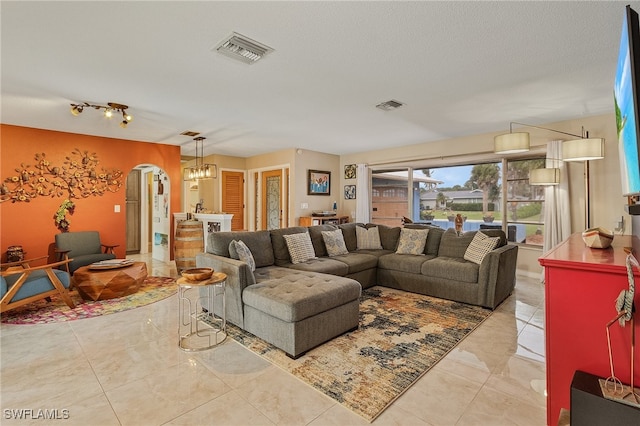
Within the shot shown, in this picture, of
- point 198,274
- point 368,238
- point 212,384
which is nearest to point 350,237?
point 368,238

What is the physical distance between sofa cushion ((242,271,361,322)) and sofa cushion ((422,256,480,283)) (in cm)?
149

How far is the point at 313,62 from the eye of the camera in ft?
Result: 8.70

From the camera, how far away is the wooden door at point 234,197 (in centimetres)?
762

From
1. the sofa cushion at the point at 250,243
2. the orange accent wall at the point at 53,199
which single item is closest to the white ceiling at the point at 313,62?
the orange accent wall at the point at 53,199

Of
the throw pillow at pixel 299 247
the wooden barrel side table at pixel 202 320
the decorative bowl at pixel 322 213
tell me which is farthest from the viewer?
the decorative bowl at pixel 322 213

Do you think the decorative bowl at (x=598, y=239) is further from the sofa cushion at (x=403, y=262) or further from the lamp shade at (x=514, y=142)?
the sofa cushion at (x=403, y=262)

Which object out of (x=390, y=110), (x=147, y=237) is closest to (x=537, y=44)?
(x=390, y=110)

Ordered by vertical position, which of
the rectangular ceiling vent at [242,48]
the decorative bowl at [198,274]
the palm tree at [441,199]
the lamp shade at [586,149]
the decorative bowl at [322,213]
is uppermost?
the rectangular ceiling vent at [242,48]

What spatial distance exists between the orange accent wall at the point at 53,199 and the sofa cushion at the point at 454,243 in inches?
214

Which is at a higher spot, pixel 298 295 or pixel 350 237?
pixel 350 237

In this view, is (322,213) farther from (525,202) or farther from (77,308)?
(77,308)

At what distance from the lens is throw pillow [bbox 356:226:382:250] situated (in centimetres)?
500

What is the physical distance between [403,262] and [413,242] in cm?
52

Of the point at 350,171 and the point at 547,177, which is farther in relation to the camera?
the point at 350,171
